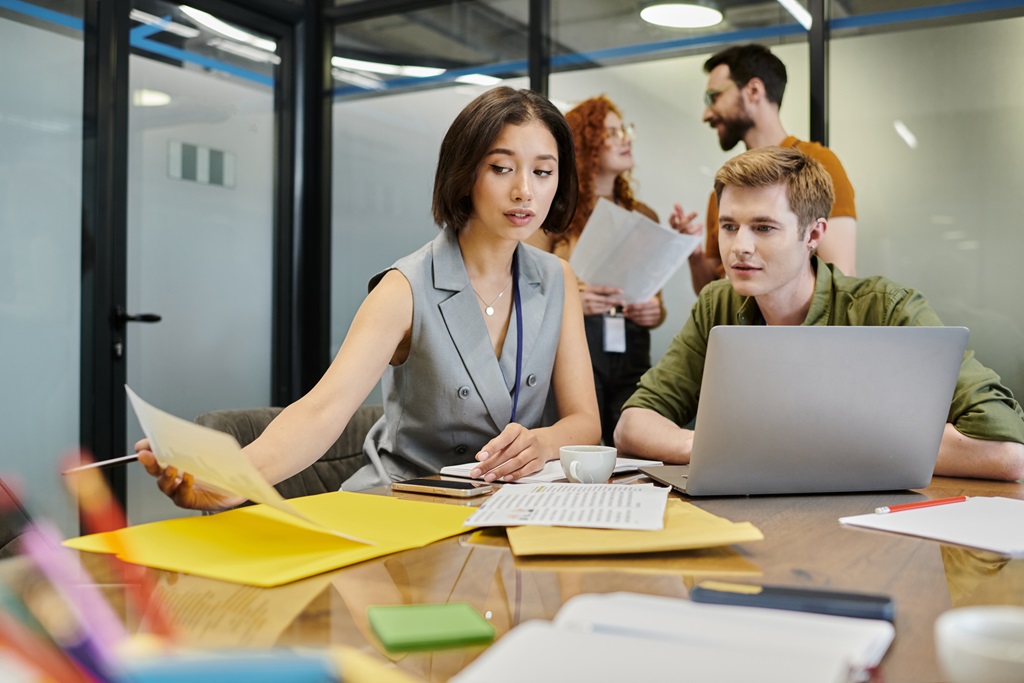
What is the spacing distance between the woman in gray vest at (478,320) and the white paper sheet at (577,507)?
0.40 meters

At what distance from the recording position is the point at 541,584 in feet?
2.76

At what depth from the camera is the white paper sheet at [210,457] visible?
87 centimetres

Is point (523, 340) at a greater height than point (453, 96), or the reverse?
point (453, 96)

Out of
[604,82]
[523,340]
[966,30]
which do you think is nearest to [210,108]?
[604,82]

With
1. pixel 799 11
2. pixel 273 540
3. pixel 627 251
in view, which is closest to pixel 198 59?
pixel 627 251

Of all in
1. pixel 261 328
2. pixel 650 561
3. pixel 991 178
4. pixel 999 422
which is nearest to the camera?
pixel 650 561

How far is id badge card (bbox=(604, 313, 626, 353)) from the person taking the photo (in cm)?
330

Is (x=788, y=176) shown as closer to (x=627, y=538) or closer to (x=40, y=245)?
(x=627, y=538)

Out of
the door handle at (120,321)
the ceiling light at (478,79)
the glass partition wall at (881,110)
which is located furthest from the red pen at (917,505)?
the ceiling light at (478,79)

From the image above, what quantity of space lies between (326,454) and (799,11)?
2606mm

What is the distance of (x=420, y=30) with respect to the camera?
4.27 m

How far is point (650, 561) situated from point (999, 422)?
0.89 meters

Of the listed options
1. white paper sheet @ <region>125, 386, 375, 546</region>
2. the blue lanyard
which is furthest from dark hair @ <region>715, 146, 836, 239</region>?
white paper sheet @ <region>125, 386, 375, 546</region>

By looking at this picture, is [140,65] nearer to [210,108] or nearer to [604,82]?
[210,108]
